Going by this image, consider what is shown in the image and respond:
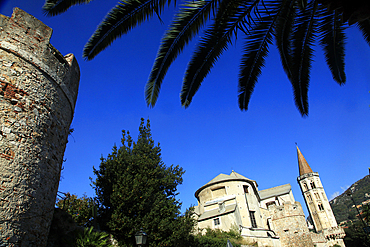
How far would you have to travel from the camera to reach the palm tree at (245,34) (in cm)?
507

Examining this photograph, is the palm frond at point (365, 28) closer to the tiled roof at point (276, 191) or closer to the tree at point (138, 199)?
the tree at point (138, 199)

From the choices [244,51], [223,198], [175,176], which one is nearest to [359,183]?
[223,198]

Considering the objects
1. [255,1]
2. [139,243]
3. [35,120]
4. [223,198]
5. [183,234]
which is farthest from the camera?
[223,198]

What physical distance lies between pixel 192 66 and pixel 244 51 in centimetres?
147

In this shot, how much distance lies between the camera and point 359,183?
112 meters

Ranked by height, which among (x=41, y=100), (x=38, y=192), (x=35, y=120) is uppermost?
(x=41, y=100)

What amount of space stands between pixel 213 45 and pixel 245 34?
83 cm

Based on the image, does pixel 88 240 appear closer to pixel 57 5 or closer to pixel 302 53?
pixel 57 5

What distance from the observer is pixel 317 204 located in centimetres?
5394

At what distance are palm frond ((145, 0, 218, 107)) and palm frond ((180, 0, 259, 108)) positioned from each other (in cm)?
34

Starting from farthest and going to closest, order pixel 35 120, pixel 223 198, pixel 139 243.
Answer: pixel 223 198
pixel 139 243
pixel 35 120

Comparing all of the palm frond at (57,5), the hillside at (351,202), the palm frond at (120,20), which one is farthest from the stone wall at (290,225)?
the hillside at (351,202)

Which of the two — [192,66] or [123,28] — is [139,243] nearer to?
[192,66]

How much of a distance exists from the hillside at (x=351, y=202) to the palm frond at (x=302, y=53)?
92.3 m
